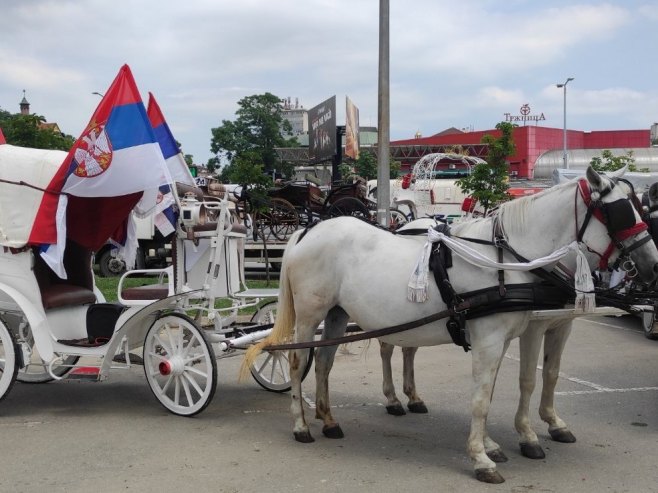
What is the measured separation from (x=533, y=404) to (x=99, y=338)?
4095mm

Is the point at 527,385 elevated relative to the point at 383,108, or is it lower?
lower

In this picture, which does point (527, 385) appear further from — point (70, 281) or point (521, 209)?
point (70, 281)

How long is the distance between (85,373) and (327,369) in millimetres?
2180

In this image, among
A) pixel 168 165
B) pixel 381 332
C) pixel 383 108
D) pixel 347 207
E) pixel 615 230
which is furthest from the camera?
pixel 347 207

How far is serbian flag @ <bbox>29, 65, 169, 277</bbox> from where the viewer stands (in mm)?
5551

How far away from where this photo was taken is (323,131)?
82.0ft

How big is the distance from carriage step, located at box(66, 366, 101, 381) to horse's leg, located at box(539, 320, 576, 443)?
3.76 m

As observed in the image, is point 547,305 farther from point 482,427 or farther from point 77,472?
point 77,472

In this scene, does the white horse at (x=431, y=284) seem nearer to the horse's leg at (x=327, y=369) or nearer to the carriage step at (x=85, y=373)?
the horse's leg at (x=327, y=369)

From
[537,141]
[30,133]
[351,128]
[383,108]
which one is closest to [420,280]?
[383,108]

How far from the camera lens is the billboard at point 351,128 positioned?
2959 cm

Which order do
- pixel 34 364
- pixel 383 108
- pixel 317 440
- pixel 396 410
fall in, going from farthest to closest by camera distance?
1. pixel 383 108
2. pixel 34 364
3. pixel 396 410
4. pixel 317 440

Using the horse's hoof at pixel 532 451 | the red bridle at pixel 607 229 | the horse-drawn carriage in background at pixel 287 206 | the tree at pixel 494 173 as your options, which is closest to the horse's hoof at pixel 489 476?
the horse's hoof at pixel 532 451

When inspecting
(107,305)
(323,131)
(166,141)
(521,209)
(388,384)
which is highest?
(323,131)
